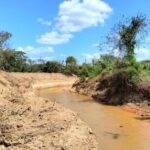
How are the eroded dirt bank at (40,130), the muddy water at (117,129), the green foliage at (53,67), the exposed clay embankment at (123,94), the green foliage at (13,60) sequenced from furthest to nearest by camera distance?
the green foliage at (53,67)
the green foliage at (13,60)
the exposed clay embankment at (123,94)
the muddy water at (117,129)
the eroded dirt bank at (40,130)

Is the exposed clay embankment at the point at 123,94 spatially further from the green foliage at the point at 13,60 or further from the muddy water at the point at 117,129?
the green foliage at the point at 13,60

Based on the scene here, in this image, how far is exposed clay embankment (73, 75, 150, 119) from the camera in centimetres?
2791

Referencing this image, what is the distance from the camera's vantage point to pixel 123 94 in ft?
105

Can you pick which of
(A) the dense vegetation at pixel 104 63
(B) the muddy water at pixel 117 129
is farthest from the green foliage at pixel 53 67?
(B) the muddy water at pixel 117 129

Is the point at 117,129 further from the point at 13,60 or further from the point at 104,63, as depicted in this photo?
the point at 13,60

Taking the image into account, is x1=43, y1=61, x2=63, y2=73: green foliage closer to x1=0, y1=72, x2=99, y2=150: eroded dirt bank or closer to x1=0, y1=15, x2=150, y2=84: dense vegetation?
x1=0, y1=15, x2=150, y2=84: dense vegetation

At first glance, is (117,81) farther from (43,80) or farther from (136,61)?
(43,80)

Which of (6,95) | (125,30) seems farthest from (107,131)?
(125,30)

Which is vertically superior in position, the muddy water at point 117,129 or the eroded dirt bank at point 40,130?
the eroded dirt bank at point 40,130

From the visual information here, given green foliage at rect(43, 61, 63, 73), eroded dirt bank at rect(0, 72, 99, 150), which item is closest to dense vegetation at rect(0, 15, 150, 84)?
green foliage at rect(43, 61, 63, 73)

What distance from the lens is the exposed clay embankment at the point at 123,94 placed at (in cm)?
2791

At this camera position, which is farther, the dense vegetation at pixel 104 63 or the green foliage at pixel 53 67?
the green foliage at pixel 53 67

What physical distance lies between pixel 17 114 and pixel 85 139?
2.22 m

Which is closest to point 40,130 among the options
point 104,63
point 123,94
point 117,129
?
point 117,129
